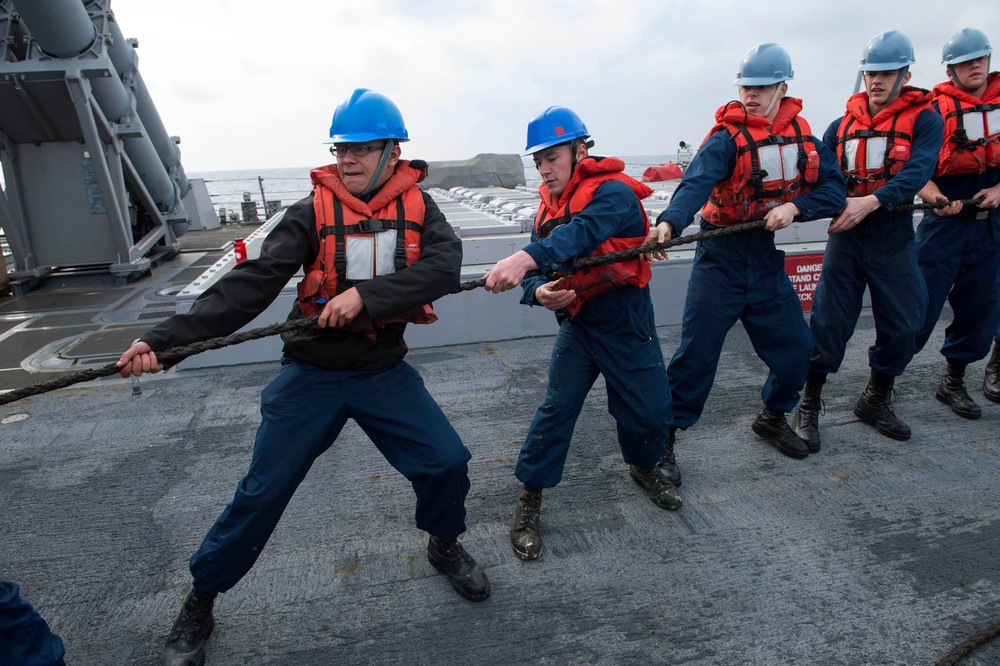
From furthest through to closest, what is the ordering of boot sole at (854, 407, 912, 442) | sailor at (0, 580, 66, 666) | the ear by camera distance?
boot sole at (854, 407, 912, 442), the ear, sailor at (0, 580, 66, 666)

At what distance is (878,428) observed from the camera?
388 centimetres

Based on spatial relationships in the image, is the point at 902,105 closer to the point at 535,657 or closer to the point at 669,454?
the point at 669,454

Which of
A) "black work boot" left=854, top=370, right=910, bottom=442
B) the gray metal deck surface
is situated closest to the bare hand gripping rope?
the gray metal deck surface

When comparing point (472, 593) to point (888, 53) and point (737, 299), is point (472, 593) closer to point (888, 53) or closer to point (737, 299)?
point (737, 299)

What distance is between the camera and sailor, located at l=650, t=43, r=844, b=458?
323 cm

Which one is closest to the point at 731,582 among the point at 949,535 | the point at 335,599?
the point at 949,535

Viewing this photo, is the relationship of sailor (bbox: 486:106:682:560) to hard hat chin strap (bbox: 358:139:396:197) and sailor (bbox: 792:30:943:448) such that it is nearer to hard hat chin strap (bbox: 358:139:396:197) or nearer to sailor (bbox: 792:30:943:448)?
hard hat chin strap (bbox: 358:139:396:197)

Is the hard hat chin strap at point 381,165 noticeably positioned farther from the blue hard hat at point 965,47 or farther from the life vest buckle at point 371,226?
the blue hard hat at point 965,47

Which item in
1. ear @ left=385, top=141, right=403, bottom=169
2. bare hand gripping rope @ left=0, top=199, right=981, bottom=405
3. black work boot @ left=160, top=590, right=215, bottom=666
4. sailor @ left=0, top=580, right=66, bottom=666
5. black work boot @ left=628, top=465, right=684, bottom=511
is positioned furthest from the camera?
black work boot @ left=628, top=465, right=684, bottom=511

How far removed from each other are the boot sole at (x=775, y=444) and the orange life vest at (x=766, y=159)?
1.25 m

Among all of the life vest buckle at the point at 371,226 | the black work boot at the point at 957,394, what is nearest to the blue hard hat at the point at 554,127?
the life vest buckle at the point at 371,226

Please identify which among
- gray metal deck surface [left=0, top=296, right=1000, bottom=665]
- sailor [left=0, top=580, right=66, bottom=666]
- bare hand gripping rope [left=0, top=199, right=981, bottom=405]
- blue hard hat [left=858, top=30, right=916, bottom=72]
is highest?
blue hard hat [left=858, top=30, right=916, bottom=72]

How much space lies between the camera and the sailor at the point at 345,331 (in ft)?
7.43

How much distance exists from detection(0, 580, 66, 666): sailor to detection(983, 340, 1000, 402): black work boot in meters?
5.05
